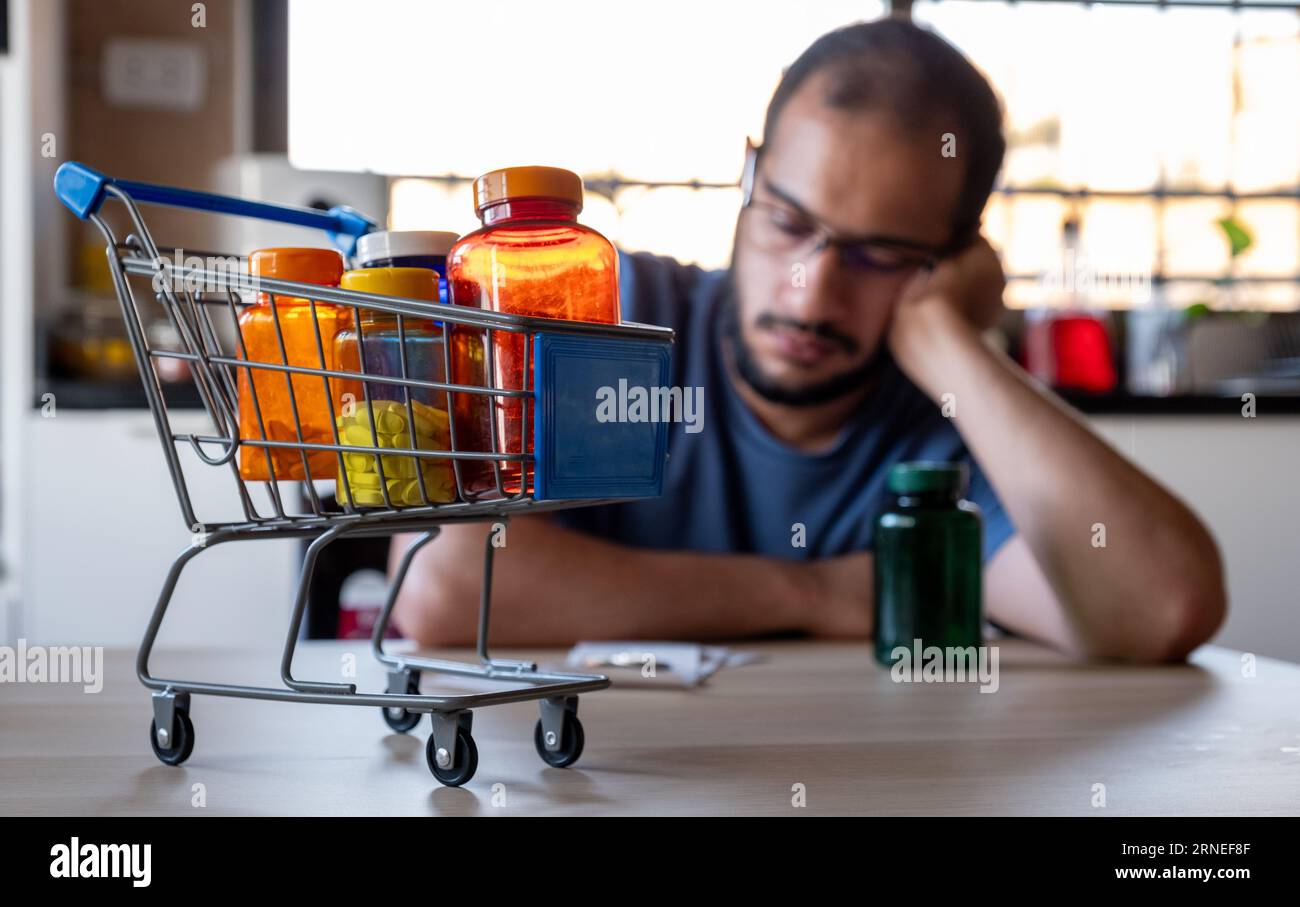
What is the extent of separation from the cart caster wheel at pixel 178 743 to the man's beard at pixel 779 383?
47.0 inches

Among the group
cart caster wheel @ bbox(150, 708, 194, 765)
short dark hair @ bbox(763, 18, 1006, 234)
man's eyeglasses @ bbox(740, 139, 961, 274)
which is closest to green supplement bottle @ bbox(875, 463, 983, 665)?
cart caster wheel @ bbox(150, 708, 194, 765)

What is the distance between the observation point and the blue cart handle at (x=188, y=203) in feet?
2.10

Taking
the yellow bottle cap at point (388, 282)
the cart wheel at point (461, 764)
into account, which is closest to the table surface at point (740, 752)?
the cart wheel at point (461, 764)

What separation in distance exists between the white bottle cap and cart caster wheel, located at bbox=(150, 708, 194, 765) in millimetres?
269

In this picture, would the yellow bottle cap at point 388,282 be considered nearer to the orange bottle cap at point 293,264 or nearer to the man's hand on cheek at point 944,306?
the orange bottle cap at point 293,264

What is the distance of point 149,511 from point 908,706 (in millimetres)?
1927

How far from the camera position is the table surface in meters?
0.54

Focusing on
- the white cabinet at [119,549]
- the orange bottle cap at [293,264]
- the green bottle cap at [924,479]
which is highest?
the orange bottle cap at [293,264]

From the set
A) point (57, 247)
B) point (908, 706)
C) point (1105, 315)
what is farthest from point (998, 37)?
point (908, 706)

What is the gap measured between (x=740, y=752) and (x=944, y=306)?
3.05 ft
